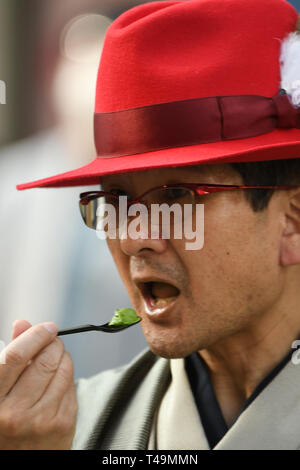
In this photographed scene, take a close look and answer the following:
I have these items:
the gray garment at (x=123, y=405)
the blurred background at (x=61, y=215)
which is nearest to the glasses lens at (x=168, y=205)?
the gray garment at (x=123, y=405)

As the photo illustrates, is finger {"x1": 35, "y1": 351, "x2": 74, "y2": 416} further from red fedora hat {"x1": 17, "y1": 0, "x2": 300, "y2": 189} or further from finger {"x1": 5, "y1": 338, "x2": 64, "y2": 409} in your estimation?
red fedora hat {"x1": 17, "y1": 0, "x2": 300, "y2": 189}

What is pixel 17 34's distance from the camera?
22.8ft

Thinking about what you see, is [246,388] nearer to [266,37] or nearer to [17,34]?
[266,37]

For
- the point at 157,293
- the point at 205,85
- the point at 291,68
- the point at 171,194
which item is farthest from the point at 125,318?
the point at 291,68

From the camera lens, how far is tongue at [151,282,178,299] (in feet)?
6.56

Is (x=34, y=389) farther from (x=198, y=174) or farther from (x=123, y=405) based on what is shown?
(x=198, y=174)

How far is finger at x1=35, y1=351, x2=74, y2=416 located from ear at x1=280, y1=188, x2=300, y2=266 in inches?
30.1

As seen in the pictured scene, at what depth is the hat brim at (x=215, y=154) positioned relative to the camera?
1.70 m

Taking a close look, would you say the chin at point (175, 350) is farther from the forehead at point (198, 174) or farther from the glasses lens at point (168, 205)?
the forehead at point (198, 174)

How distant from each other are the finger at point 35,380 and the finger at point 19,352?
0.07 feet

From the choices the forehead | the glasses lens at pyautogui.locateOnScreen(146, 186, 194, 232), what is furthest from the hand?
the forehead

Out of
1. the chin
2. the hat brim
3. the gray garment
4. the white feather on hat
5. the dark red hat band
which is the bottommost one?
the gray garment

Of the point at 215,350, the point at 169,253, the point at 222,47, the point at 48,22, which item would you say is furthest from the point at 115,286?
the point at 48,22
